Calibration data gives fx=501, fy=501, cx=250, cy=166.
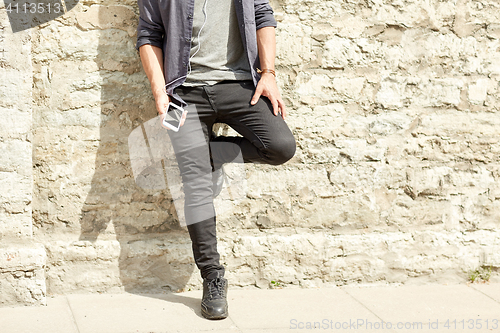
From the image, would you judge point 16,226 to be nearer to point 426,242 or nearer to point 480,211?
point 426,242

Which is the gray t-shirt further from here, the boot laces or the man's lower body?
the boot laces

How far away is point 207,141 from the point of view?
258cm

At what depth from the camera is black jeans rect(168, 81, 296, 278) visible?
2.50m

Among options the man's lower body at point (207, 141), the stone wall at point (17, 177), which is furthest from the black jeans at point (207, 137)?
the stone wall at point (17, 177)

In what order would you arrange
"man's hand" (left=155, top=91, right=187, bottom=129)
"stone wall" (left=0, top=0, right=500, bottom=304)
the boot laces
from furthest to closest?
"stone wall" (left=0, top=0, right=500, bottom=304)
the boot laces
"man's hand" (left=155, top=91, right=187, bottom=129)

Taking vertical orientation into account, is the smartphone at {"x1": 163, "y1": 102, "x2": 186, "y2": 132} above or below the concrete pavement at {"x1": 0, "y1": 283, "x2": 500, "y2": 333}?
above

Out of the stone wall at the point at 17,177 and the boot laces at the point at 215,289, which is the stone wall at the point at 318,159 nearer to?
the stone wall at the point at 17,177

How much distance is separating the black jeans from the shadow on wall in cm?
40

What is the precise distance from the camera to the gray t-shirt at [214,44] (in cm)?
249

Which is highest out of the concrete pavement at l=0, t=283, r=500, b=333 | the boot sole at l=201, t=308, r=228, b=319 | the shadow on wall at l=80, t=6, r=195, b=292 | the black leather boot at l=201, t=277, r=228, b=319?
the shadow on wall at l=80, t=6, r=195, b=292

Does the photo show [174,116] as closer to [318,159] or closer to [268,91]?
[268,91]

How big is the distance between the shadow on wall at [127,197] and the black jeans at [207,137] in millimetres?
398

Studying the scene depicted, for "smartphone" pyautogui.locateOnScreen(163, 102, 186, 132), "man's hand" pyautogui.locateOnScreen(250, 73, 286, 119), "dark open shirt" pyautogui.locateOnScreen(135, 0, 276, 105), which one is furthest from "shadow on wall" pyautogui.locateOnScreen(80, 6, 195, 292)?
"man's hand" pyautogui.locateOnScreen(250, 73, 286, 119)

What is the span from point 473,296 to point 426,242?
0.41 metres
